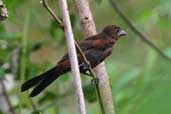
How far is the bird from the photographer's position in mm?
1698

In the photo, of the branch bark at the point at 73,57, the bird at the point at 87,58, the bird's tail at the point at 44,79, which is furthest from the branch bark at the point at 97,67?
the branch bark at the point at 73,57

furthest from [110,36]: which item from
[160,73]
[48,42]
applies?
[160,73]

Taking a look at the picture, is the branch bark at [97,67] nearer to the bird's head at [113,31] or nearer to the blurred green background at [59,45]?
the blurred green background at [59,45]

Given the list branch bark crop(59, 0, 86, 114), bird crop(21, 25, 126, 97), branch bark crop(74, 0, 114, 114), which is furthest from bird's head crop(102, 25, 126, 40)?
branch bark crop(59, 0, 86, 114)

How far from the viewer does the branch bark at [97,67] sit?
1506 mm

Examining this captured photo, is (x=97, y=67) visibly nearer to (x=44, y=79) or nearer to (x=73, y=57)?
(x=44, y=79)

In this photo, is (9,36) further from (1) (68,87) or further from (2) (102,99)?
(2) (102,99)

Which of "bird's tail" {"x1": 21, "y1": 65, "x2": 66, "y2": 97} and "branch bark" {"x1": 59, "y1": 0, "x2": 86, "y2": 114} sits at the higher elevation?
"branch bark" {"x1": 59, "y1": 0, "x2": 86, "y2": 114}

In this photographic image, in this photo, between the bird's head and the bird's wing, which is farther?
the bird's head

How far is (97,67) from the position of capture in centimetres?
178

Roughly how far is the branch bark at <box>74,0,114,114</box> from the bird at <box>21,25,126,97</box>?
0.18 ft

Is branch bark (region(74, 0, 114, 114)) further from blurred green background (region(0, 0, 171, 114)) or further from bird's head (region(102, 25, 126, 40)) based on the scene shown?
bird's head (region(102, 25, 126, 40))

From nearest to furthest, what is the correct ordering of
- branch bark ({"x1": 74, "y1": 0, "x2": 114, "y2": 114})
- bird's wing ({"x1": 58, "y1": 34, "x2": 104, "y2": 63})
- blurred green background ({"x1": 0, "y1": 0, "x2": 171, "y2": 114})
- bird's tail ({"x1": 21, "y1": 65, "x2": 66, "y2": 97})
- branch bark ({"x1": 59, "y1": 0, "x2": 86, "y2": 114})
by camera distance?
1. branch bark ({"x1": 59, "y1": 0, "x2": 86, "y2": 114})
2. branch bark ({"x1": 74, "y1": 0, "x2": 114, "y2": 114})
3. bird's tail ({"x1": 21, "y1": 65, "x2": 66, "y2": 97})
4. bird's wing ({"x1": 58, "y1": 34, "x2": 104, "y2": 63})
5. blurred green background ({"x1": 0, "y1": 0, "x2": 171, "y2": 114})

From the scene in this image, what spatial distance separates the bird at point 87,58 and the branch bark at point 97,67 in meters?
0.06
